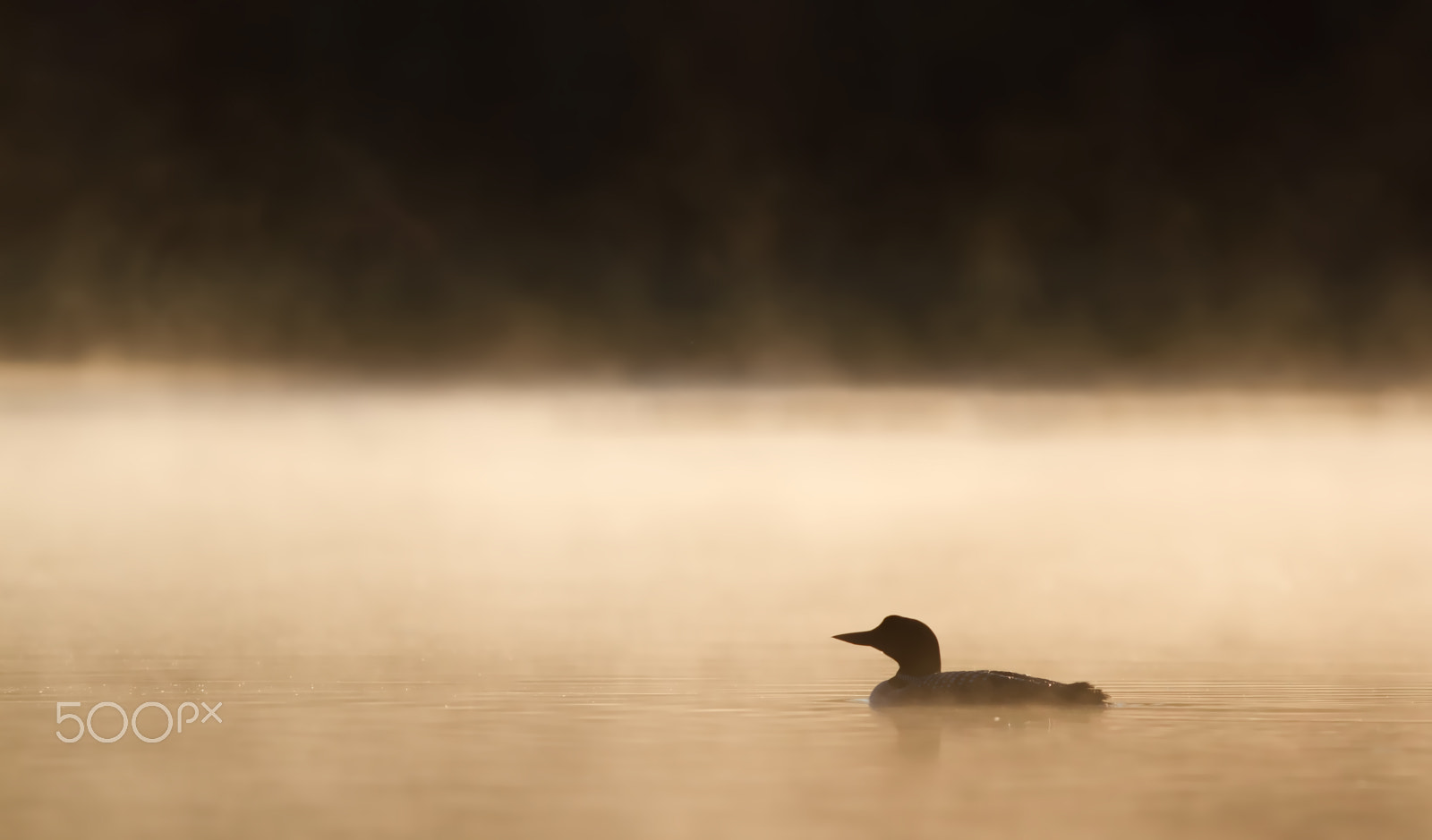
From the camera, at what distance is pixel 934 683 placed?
17.8 meters

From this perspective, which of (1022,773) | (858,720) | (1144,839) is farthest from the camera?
(858,720)

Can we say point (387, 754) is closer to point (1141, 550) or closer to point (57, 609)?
point (57, 609)

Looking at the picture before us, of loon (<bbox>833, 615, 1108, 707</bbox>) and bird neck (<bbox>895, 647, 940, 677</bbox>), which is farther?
bird neck (<bbox>895, 647, 940, 677</bbox>)

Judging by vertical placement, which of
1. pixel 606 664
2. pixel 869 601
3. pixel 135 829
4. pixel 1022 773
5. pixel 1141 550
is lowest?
pixel 135 829

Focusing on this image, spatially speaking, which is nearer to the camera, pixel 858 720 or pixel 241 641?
pixel 858 720

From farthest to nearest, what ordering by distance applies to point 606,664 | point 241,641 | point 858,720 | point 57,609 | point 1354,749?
point 57,609 → point 241,641 → point 606,664 → point 858,720 → point 1354,749

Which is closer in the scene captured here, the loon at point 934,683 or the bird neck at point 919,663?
the loon at point 934,683

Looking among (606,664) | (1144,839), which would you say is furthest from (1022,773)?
(606,664)

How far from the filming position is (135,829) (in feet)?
39.4

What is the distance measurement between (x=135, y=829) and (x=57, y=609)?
2279cm

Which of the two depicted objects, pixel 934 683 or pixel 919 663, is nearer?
pixel 934 683

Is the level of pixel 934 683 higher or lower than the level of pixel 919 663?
lower

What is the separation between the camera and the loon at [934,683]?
55.9ft

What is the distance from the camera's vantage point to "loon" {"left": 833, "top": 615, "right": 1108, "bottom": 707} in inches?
671
